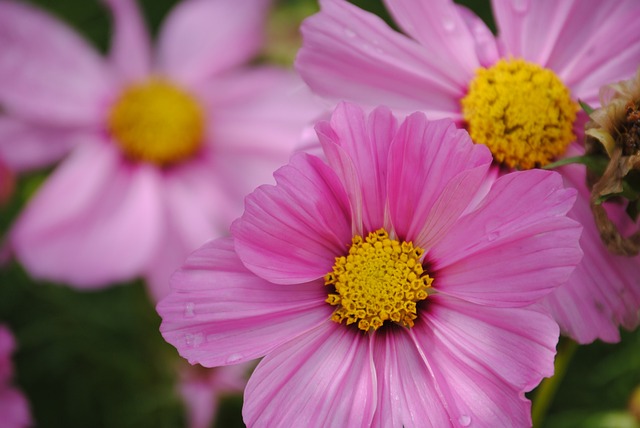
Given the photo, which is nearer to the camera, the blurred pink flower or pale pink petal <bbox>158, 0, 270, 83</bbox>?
the blurred pink flower

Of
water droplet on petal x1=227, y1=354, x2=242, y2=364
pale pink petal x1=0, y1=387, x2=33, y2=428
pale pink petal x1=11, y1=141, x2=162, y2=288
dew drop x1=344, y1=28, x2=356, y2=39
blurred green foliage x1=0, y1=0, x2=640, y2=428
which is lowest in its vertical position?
blurred green foliage x1=0, y1=0, x2=640, y2=428

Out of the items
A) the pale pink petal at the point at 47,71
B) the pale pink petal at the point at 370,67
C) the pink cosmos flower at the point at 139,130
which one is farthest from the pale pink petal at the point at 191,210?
the pale pink petal at the point at 370,67

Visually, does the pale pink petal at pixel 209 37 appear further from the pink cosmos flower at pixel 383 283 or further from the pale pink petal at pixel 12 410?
the pink cosmos flower at pixel 383 283

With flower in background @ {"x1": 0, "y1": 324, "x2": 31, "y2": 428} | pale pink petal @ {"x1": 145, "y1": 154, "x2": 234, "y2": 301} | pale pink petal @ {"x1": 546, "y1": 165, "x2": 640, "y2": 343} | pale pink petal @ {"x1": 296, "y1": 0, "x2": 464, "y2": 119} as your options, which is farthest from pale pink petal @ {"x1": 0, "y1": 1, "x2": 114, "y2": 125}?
pale pink petal @ {"x1": 546, "y1": 165, "x2": 640, "y2": 343}

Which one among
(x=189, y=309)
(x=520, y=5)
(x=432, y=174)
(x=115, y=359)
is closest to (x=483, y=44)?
(x=520, y=5)

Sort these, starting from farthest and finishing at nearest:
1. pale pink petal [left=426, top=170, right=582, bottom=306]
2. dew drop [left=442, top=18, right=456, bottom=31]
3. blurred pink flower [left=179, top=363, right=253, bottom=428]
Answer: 1. blurred pink flower [left=179, top=363, right=253, bottom=428]
2. dew drop [left=442, top=18, right=456, bottom=31]
3. pale pink petal [left=426, top=170, right=582, bottom=306]

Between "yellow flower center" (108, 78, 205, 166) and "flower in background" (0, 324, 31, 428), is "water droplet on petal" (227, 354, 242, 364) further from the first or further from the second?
"yellow flower center" (108, 78, 205, 166)
